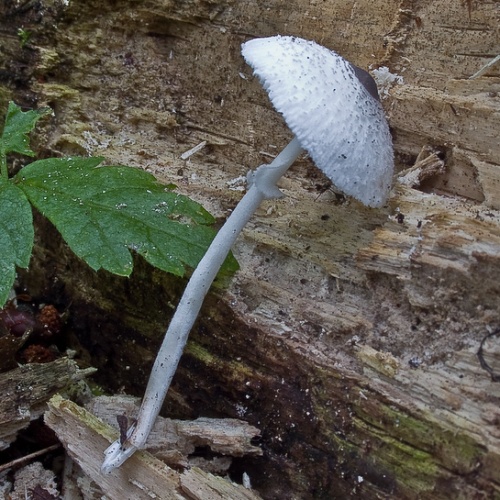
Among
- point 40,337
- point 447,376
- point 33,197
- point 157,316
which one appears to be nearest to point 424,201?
point 447,376

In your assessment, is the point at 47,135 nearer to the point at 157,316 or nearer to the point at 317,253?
the point at 157,316

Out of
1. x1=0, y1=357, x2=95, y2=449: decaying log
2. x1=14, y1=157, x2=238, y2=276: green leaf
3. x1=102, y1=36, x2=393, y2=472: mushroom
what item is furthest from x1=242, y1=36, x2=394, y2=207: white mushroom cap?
x1=0, y1=357, x2=95, y2=449: decaying log

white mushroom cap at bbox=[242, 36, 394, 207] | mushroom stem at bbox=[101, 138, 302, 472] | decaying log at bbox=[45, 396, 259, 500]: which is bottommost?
decaying log at bbox=[45, 396, 259, 500]

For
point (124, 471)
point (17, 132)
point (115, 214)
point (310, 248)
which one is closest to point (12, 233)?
point (115, 214)

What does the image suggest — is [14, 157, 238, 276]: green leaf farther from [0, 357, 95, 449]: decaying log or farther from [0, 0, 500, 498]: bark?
[0, 357, 95, 449]: decaying log

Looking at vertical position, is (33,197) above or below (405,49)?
below
